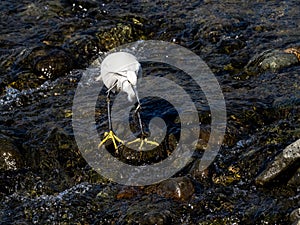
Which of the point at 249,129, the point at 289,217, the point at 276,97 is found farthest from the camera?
the point at 276,97

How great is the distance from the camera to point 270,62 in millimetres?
6117

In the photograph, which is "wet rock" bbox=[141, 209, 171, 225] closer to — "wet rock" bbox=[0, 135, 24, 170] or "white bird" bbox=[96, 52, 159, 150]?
"white bird" bbox=[96, 52, 159, 150]

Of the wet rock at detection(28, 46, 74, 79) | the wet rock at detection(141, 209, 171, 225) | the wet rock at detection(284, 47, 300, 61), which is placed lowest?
the wet rock at detection(28, 46, 74, 79)

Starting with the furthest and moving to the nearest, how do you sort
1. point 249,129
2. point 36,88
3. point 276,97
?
point 36,88
point 276,97
point 249,129

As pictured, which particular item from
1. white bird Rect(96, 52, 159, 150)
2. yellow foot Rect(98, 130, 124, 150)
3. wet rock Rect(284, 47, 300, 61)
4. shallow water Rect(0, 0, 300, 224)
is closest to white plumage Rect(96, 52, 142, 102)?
white bird Rect(96, 52, 159, 150)

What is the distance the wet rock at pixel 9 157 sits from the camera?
16.1ft

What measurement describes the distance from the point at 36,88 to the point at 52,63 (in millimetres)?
427

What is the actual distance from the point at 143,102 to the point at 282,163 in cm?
187

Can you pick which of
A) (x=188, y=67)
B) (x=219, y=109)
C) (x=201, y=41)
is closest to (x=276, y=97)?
(x=219, y=109)

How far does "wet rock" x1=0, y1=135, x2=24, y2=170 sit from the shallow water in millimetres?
16

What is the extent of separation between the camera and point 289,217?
13.1 ft

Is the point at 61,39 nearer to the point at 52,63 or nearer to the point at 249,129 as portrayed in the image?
the point at 52,63

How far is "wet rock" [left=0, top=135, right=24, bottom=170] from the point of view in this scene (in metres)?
4.92

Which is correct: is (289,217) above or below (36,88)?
above
